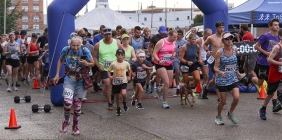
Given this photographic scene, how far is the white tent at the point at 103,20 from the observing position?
35.2 meters

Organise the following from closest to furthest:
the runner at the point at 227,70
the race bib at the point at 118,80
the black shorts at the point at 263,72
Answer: the runner at the point at 227,70
the race bib at the point at 118,80
the black shorts at the point at 263,72

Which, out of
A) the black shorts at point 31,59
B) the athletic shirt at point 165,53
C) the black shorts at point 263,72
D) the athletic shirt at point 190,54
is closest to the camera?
the black shorts at point 263,72

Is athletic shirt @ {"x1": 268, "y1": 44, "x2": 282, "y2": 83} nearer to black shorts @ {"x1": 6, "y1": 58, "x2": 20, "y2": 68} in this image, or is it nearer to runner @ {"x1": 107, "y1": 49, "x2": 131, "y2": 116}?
runner @ {"x1": 107, "y1": 49, "x2": 131, "y2": 116}

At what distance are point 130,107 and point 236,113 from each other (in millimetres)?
2411

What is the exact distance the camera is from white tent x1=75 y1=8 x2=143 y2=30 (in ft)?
115

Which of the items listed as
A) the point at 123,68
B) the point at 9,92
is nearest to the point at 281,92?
the point at 123,68

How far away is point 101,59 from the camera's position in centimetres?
1089

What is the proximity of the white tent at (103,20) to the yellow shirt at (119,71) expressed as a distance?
Answer: 24447mm

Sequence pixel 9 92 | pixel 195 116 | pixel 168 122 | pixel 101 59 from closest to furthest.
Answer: pixel 168 122 < pixel 195 116 < pixel 101 59 < pixel 9 92

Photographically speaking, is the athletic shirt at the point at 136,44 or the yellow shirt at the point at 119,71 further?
the athletic shirt at the point at 136,44

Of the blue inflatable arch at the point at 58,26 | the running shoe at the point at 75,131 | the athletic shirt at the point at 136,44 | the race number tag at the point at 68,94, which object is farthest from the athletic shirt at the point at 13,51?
the running shoe at the point at 75,131

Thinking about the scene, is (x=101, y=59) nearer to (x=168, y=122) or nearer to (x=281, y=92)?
(x=168, y=122)

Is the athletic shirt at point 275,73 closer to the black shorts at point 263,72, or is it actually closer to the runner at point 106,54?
the black shorts at point 263,72

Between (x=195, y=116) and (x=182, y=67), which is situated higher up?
(x=182, y=67)
